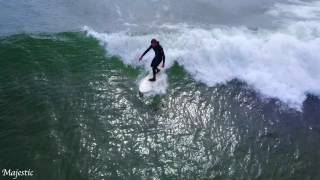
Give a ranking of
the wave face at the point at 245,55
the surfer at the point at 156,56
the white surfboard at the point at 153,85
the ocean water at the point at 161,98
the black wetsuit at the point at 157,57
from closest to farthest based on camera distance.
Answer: the ocean water at the point at 161,98 < the white surfboard at the point at 153,85 < the surfer at the point at 156,56 < the black wetsuit at the point at 157,57 < the wave face at the point at 245,55

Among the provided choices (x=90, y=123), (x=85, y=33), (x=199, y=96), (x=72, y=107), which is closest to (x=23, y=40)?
(x=85, y=33)

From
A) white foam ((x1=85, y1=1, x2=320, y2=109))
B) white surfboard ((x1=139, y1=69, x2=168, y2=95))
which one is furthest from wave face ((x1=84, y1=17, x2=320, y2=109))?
white surfboard ((x1=139, y1=69, x2=168, y2=95))

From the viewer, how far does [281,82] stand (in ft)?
48.4

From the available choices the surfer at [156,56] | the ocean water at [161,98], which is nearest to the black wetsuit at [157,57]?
the surfer at [156,56]

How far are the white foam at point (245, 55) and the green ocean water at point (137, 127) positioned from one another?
0.59 metres

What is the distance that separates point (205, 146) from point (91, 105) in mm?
4221

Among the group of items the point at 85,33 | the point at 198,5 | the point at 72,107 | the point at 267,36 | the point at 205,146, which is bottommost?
the point at 205,146

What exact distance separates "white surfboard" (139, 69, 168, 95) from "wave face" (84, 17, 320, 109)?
4.07 ft

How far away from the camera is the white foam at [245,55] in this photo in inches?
Answer: 575

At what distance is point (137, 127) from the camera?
11.9 meters

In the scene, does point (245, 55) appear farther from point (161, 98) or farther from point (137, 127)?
point (137, 127)

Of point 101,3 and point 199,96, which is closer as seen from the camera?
point 199,96

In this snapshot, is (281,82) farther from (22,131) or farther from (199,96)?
(22,131)

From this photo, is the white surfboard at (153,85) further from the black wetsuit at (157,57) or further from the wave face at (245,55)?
the wave face at (245,55)
